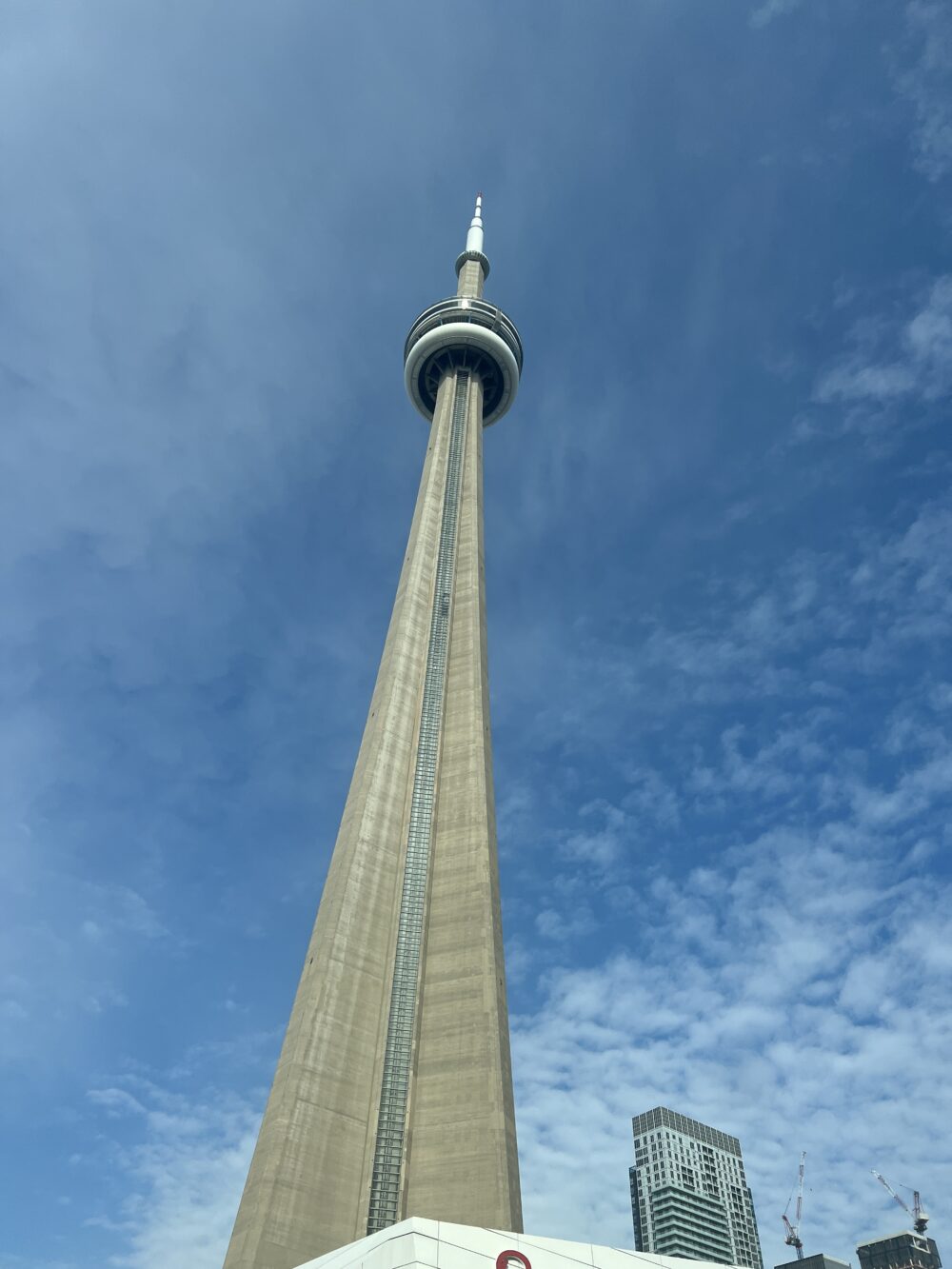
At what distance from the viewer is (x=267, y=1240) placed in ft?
113

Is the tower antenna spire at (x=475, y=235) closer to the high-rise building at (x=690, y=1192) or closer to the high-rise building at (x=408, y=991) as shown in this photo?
the high-rise building at (x=408, y=991)

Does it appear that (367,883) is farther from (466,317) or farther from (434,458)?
(466,317)

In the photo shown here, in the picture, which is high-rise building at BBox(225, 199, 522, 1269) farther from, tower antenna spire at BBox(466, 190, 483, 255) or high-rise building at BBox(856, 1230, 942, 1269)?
high-rise building at BBox(856, 1230, 942, 1269)

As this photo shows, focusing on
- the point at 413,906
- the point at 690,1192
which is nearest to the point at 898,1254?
the point at 690,1192

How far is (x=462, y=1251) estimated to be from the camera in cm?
2230

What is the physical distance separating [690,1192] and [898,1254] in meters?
29.9

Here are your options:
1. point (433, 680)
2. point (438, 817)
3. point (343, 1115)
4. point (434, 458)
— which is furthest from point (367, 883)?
point (434, 458)

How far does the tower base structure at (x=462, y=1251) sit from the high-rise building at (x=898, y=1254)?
5857 inches

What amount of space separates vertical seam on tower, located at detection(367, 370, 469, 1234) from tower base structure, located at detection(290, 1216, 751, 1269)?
1488 centimetres

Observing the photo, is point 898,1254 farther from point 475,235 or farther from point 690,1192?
point 475,235

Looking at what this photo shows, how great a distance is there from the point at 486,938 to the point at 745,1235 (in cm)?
14007

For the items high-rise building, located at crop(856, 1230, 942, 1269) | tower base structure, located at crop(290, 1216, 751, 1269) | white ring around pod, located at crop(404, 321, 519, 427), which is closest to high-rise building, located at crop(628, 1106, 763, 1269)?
high-rise building, located at crop(856, 1230, 942, 1269)

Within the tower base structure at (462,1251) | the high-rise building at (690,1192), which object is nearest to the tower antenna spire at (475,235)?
the tower base structure at (462,1251)

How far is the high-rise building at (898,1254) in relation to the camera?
5522 inches
